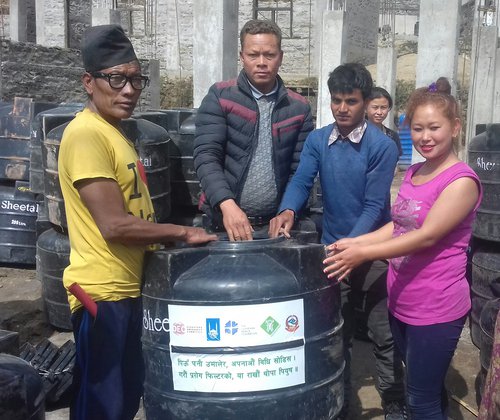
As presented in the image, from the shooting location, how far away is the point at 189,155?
18.3 feet

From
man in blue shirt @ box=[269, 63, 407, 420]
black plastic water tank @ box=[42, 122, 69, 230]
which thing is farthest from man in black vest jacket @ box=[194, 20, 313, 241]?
black plastic water tank @ box=[42, 122, 69, 230]

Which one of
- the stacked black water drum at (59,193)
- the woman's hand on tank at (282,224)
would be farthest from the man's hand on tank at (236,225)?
the stacked black water drum at (59,193)

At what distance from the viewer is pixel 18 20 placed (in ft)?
59.4

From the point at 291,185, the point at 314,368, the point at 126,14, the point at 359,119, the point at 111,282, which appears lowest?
the point at 314,368

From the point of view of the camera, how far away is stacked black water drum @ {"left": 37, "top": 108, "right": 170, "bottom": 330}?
183 inches

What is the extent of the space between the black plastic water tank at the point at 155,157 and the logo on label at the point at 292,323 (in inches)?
112

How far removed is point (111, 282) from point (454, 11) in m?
8.14

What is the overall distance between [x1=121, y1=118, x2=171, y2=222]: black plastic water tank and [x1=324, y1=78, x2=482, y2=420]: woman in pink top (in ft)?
8.54

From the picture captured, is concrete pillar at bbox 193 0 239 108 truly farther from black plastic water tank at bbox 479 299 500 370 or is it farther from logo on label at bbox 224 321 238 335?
logo on label at bbox 224 321 238 335

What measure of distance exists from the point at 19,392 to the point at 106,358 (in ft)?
1.87

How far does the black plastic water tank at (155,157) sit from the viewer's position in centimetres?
478

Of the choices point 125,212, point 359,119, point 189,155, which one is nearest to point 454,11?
point 189,155

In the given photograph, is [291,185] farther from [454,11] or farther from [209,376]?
[454,11]

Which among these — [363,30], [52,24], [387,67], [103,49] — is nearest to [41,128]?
[103,49]
